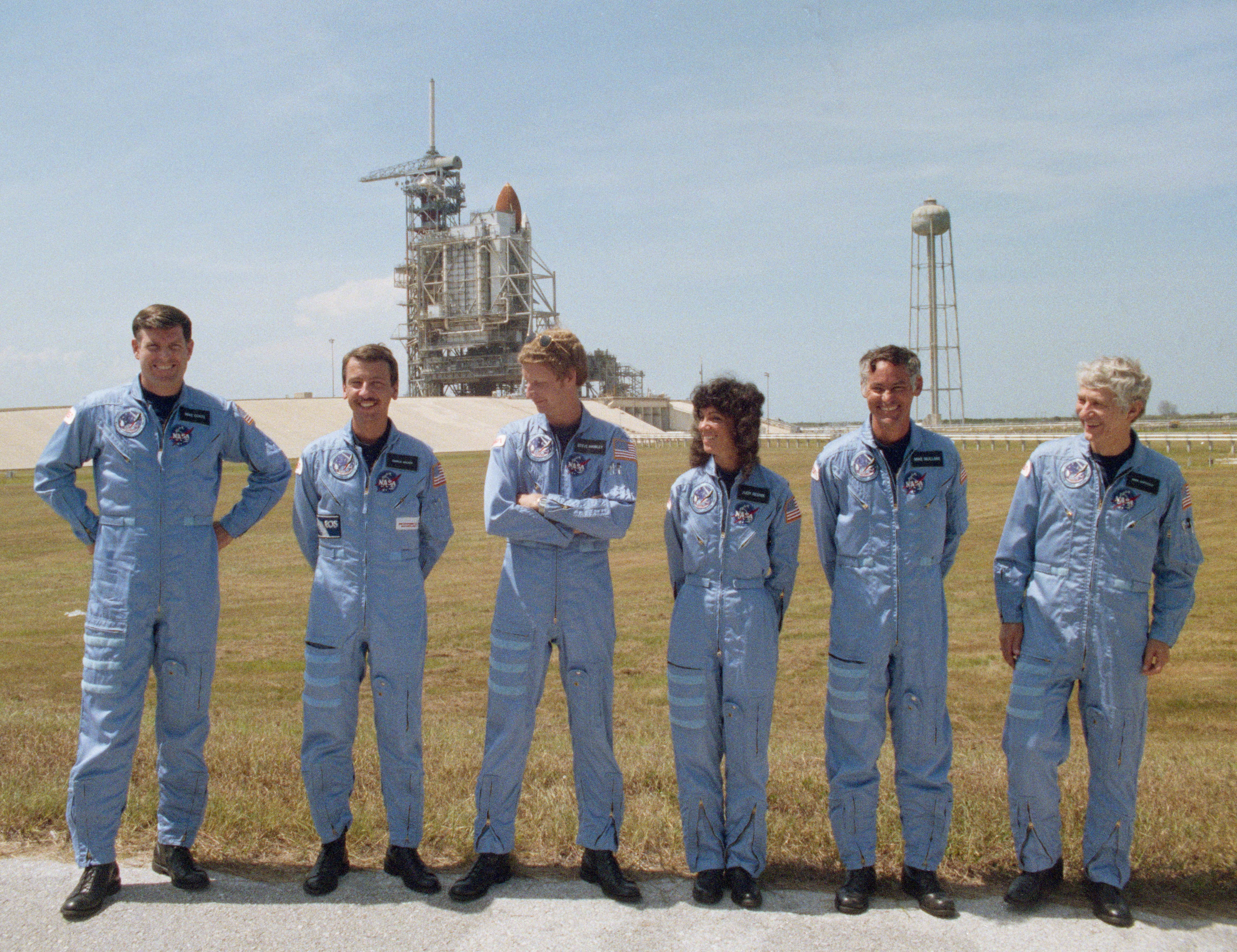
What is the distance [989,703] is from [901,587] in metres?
4.04

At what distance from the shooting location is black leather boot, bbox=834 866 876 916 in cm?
329

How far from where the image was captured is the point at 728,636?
11.7 feet

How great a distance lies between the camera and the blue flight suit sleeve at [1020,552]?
3697mm

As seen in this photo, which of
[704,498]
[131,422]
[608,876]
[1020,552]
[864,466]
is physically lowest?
[608,876]

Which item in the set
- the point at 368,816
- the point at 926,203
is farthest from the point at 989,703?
the point at 926,203

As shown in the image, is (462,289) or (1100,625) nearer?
(1100,625)

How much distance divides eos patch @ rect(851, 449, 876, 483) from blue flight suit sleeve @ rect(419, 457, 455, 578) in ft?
5.82

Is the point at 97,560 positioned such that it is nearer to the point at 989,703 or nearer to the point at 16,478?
the point at 989,703

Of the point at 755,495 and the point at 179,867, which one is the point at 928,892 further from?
the point at 179,867

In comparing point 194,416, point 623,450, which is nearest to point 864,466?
point 623,450

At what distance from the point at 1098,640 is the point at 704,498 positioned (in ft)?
5.39

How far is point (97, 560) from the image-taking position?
12.1 feet

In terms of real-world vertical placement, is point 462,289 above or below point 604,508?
above

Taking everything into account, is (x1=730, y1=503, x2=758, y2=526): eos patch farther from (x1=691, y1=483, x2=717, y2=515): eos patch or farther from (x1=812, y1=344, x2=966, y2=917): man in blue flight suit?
(x1=812, y1=344, x2=966, y2=917): man in blue flight suit
